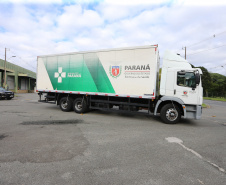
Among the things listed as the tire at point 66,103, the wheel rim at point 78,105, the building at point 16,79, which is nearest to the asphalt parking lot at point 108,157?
the wheel rim at point 78,105

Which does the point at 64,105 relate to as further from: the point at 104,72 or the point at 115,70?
the point at 115,70

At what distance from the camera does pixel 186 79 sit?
6.26m

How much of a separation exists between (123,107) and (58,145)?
4.18 m

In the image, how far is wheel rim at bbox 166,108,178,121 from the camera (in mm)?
6371

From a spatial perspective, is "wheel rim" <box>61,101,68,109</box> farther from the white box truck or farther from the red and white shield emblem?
the red and white shield emblem

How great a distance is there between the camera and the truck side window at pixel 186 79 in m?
6.17

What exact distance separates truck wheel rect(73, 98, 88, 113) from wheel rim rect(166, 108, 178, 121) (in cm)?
446

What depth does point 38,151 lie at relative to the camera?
3314 mm

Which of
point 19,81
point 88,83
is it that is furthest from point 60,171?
point 19,81

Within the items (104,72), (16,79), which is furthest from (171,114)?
(16,79)

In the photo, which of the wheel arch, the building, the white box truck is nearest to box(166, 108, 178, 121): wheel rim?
the white box truck

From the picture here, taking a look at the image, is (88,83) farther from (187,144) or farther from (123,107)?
(187,144)

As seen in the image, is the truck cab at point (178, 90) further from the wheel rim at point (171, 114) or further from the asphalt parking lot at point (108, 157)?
the asphalt parking lot at point (108, 157)

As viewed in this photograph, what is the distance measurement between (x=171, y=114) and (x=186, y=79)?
1726mm
